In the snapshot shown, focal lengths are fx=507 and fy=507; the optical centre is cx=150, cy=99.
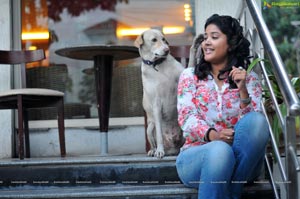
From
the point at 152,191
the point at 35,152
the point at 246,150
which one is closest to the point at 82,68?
the point at 35,152

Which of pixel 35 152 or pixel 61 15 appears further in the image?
pixel 61 15

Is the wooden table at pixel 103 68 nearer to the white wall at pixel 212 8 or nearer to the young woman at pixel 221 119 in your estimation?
the white wall at pixel 212 8

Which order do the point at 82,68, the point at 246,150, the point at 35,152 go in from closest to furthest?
the point at 246,150, the point at 35,152, the point at 82,68

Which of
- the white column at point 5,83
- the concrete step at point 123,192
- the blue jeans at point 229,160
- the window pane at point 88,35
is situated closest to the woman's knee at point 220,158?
the blue jeans at point 229,160

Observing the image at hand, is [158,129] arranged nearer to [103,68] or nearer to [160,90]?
[160,90]

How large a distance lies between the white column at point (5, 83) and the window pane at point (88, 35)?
0.57m

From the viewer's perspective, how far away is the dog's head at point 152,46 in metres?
3.77

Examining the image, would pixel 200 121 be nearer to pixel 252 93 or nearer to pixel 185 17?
pixel 252 93

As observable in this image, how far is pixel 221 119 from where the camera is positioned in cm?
290

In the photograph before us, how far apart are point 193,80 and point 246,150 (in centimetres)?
58

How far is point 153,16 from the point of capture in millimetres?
6289

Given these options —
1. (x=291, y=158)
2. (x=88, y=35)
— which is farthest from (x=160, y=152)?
(x=88, y=35)

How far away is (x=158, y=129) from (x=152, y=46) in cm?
63

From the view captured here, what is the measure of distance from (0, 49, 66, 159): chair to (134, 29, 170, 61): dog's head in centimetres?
93
